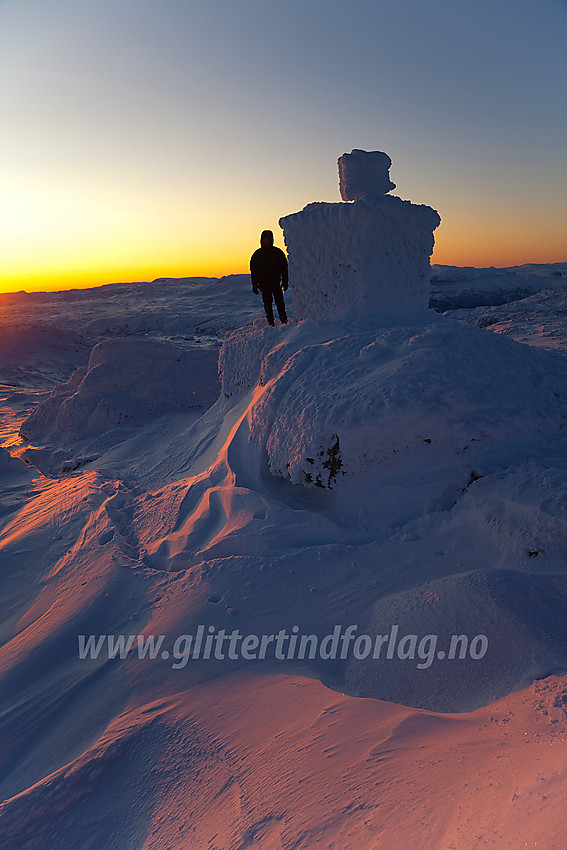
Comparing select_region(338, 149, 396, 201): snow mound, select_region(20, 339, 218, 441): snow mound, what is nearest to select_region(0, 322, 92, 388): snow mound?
select_region(20, 339, 218, 441): snow mound

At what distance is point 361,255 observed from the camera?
4.79 metres

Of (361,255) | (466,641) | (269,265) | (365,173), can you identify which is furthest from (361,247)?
(466,641)

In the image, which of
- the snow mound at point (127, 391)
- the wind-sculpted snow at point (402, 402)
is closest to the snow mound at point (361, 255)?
the wind-sculpted snow at point (402, 402)

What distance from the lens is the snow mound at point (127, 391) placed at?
310 inches

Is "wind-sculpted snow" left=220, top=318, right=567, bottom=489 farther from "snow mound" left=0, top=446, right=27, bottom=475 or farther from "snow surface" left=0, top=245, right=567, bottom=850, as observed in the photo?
"snow mound" left=0, top=446, right=27, bottom=475

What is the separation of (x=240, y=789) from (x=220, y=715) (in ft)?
1.21

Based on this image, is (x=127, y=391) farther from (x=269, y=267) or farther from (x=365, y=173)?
(x=365, y=173)

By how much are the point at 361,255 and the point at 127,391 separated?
503 cm

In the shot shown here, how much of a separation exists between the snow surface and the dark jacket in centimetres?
106

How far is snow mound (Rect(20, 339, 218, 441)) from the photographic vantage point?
7875 millimetres

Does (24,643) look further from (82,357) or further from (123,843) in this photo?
(82,357)

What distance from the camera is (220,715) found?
1.91 meters

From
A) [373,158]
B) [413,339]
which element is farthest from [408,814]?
[373,158]

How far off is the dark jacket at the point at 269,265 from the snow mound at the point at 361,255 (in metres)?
0.19
